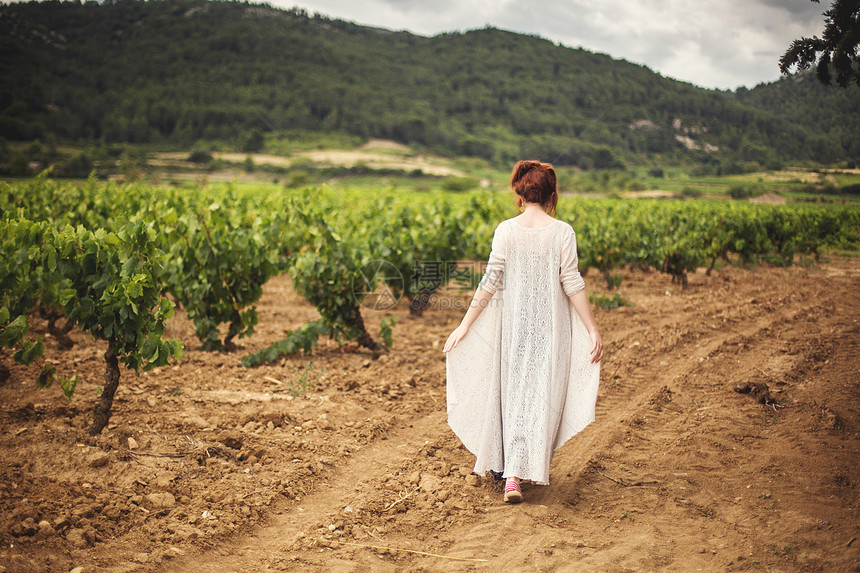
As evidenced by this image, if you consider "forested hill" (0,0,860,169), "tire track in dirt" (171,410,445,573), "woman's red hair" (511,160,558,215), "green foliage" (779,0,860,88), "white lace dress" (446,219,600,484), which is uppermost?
"forested hill" (0,0,860,169)

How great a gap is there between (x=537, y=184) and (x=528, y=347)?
0.95 metres

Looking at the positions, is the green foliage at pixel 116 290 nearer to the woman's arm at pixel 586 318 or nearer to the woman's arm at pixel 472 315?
the woman's arm at pixel 472 315

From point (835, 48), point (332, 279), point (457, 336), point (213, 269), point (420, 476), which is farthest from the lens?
point (332, 279)

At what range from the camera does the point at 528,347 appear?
10.5ft

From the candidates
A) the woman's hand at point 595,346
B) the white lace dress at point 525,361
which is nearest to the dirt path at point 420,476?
the white lace dress at point 525,361

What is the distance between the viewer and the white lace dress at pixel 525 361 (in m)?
3.14

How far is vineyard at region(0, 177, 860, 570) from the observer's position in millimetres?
3721

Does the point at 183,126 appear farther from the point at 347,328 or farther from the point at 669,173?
the point at 347,328

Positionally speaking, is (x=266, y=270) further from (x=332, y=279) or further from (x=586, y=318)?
(x=586, y=318)

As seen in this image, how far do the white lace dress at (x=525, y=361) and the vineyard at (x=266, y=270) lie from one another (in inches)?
22.3

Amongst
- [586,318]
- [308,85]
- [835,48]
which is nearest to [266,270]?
[586,318]

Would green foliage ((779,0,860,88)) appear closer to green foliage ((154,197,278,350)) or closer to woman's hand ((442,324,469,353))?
woman's hand ((442,324,469,353))

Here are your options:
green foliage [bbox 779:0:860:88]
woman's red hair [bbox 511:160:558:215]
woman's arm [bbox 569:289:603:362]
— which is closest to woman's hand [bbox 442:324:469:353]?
woman's arm [bbox 569:289:603:362]

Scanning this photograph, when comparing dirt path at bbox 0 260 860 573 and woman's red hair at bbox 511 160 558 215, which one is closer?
dirt path at bbox 0 260 860 573
